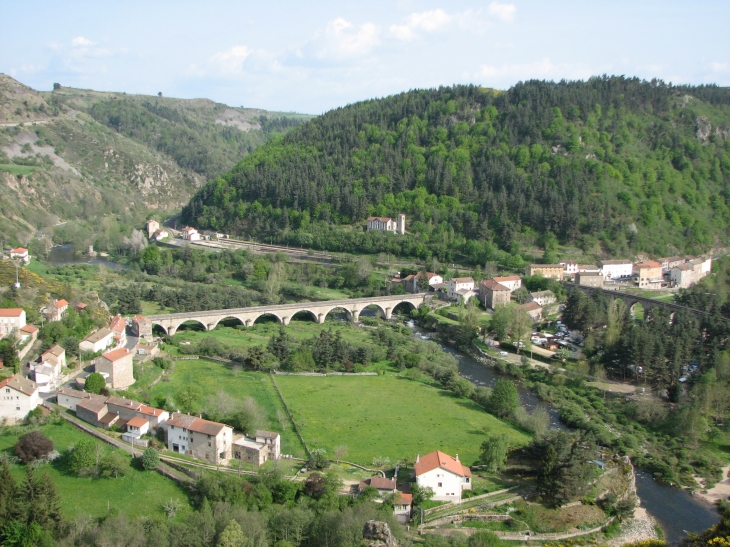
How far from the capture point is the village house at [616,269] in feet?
222

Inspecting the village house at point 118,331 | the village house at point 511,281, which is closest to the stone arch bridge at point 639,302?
the village house at point 511,281

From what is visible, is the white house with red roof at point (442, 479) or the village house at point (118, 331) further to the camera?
the village house at point (118, 331)

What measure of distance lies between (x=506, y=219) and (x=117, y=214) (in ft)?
198

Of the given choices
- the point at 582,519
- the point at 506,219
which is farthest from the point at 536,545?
the point at 506,219

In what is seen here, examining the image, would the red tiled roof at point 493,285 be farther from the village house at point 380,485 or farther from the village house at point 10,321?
the village house at point 10,321

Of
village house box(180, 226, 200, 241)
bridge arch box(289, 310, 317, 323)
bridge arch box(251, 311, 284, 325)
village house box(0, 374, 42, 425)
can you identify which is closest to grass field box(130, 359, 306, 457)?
village house box(0, 374, 42, 425)

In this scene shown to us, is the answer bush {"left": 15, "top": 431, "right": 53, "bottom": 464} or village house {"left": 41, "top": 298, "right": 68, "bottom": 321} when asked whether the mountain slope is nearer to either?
village house {"left": 41, "top": 298, "right": 68, "bottom": 321}

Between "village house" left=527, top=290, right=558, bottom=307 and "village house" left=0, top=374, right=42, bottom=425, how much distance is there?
43178 mm

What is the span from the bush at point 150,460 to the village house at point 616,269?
175 feet

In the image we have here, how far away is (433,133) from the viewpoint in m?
95.2

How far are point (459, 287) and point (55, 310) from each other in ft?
116

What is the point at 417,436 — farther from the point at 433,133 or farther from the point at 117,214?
the point at 117,214

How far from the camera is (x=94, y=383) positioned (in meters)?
31.4

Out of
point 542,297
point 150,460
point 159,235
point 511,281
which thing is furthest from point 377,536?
point 159,235
